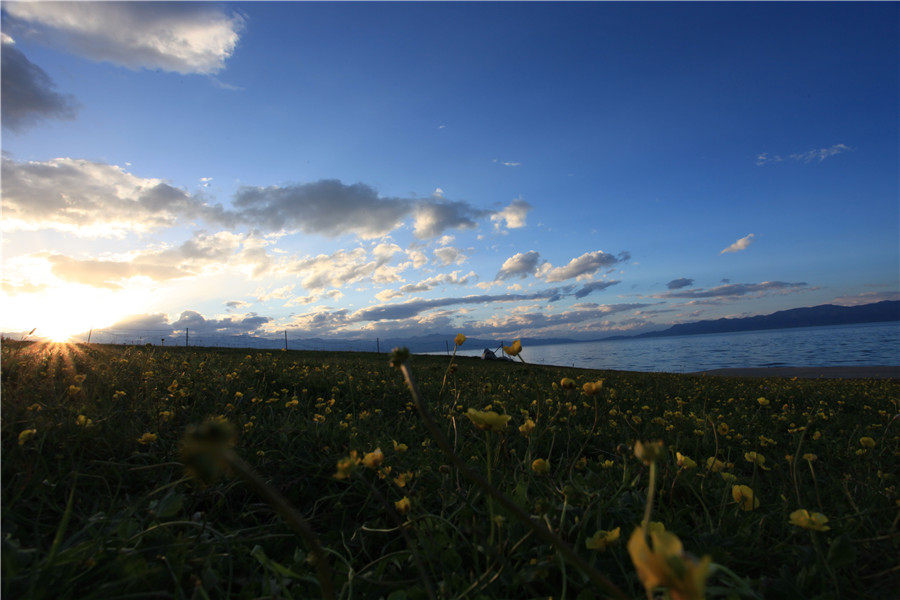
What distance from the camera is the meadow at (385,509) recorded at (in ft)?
3.96

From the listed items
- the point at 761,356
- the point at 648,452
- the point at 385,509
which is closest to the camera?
the point at 648,452

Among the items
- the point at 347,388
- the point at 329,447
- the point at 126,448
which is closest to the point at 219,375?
the point at 347,388

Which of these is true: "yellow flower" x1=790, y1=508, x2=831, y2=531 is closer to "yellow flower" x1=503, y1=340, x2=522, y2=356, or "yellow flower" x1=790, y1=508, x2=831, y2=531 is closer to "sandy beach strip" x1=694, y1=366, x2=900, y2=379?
"yellow flower" x1=503, y1=340, x2=522, y2=356

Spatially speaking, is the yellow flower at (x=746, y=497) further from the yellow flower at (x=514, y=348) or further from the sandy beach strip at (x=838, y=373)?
the sandy beach strip at (x=838, y=373)

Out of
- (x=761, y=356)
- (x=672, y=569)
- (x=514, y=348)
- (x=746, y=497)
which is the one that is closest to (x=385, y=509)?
(x=514, y=348)

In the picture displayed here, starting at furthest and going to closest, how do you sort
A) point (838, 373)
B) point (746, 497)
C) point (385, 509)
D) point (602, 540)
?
1. point (838, 373)
2. point (385, 509)
3. point (746, 497)
4. point (602, 540)

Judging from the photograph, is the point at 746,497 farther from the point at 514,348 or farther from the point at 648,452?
the point at 648,452

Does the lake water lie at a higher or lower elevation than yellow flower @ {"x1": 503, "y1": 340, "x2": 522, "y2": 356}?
lower

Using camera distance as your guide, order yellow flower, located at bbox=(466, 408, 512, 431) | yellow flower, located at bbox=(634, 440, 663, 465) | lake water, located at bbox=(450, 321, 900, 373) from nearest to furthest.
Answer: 1. yellow flower, located at bbox=(634, 440, 663, 465)
2. yellow flower, located at bbox=(466, 408, 512, 431)
3. lake water, located at bbox=(450, 321, 900, 373)

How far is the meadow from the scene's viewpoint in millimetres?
1206

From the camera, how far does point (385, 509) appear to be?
6.72 ft

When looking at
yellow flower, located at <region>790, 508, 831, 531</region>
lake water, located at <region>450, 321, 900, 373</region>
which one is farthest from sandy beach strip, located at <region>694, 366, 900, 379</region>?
yellow flower, located at <region>790, 508, 831, 531</region>

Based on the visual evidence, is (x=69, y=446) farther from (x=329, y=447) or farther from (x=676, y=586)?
(x=676, y=586)

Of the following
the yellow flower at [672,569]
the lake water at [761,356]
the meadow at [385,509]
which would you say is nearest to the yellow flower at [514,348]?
the meadow at [385,509]
